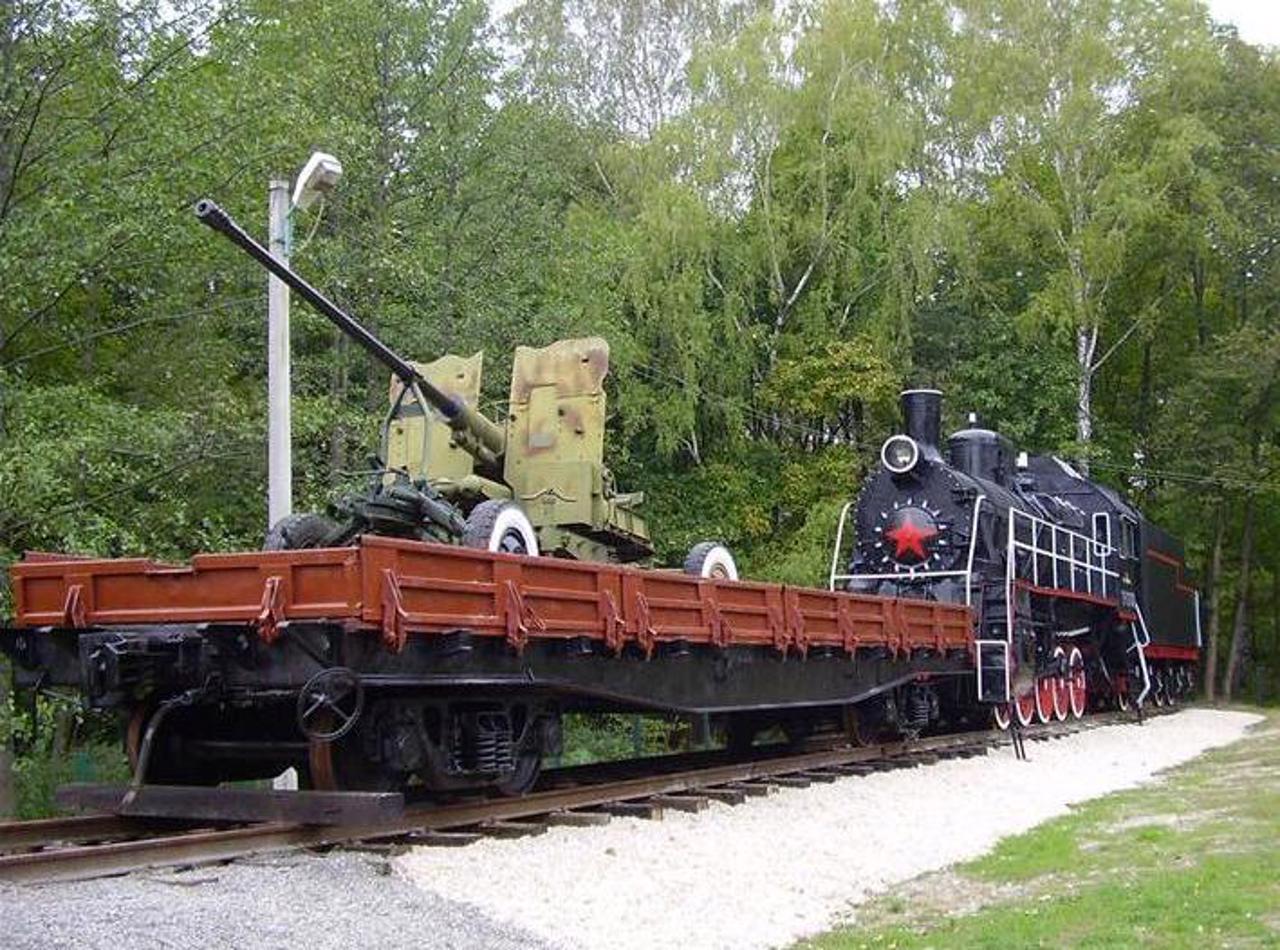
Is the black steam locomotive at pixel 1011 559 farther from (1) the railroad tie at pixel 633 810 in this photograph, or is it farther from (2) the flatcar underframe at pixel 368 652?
(1) the railroad tie at pixel 633 810

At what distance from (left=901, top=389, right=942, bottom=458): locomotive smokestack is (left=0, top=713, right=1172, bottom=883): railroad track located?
293 inches

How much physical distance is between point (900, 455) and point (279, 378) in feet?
33.7

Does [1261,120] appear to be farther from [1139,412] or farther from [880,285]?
[880,285]

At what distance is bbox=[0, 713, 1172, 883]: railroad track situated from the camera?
6738 mm

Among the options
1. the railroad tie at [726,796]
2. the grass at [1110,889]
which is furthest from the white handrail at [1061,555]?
the railroad tie at [726,796]

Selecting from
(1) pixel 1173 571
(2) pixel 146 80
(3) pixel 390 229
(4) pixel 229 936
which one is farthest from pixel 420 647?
(1) pixel 1173 571

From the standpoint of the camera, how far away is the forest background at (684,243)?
12.4 meters

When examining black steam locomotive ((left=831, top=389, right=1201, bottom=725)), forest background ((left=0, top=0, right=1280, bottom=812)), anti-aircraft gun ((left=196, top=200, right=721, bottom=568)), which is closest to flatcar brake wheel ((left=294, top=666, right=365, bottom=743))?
anti-aircraft gun ((left=196, top=200, right=721, bottom=568))

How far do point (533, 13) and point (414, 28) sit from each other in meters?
19.8

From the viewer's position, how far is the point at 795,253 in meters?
32.0

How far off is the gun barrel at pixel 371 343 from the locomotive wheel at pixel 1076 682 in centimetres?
1225

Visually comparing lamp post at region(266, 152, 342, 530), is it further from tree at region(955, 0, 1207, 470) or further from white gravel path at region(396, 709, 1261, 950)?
tree at region(955, 0, 1207, 470)

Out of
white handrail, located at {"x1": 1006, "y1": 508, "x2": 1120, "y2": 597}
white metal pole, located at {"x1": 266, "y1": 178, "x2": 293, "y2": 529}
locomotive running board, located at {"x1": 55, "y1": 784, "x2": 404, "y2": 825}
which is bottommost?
locomotive running board, located at {"x1": 55, "y1": 784, "x2": 404, "y2": 825}

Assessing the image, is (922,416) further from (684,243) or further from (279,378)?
(279,378)
